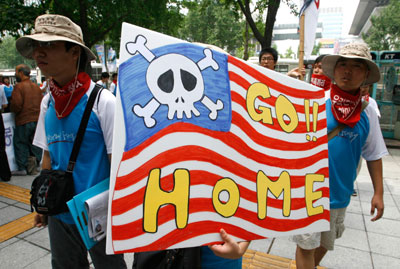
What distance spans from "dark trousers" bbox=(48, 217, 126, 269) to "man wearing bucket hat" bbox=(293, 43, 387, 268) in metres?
1.32

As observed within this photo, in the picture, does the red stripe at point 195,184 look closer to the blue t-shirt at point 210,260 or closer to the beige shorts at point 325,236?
the blue t-shirt at point 210,260

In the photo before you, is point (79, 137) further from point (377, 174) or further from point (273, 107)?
point (377, 174)

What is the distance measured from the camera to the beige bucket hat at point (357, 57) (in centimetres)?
187

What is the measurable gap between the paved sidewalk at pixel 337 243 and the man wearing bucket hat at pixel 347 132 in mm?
913

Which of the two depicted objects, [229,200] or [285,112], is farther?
[285,112]

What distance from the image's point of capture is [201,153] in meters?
1.05

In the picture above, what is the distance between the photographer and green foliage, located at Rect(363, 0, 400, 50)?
76.4 ft

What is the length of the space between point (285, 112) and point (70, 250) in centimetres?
147

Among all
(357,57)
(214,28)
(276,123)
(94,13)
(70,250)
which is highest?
(214,28)

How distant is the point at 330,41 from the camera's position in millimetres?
100500

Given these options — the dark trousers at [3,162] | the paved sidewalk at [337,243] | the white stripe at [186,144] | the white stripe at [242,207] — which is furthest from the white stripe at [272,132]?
the dark trousers at [3,162]

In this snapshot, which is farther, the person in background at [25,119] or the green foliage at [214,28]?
the green foliage at [214,28]

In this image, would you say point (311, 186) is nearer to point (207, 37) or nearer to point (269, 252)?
point (269, 252)

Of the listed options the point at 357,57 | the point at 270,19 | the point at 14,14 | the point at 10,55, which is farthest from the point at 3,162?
the point at 10,55
